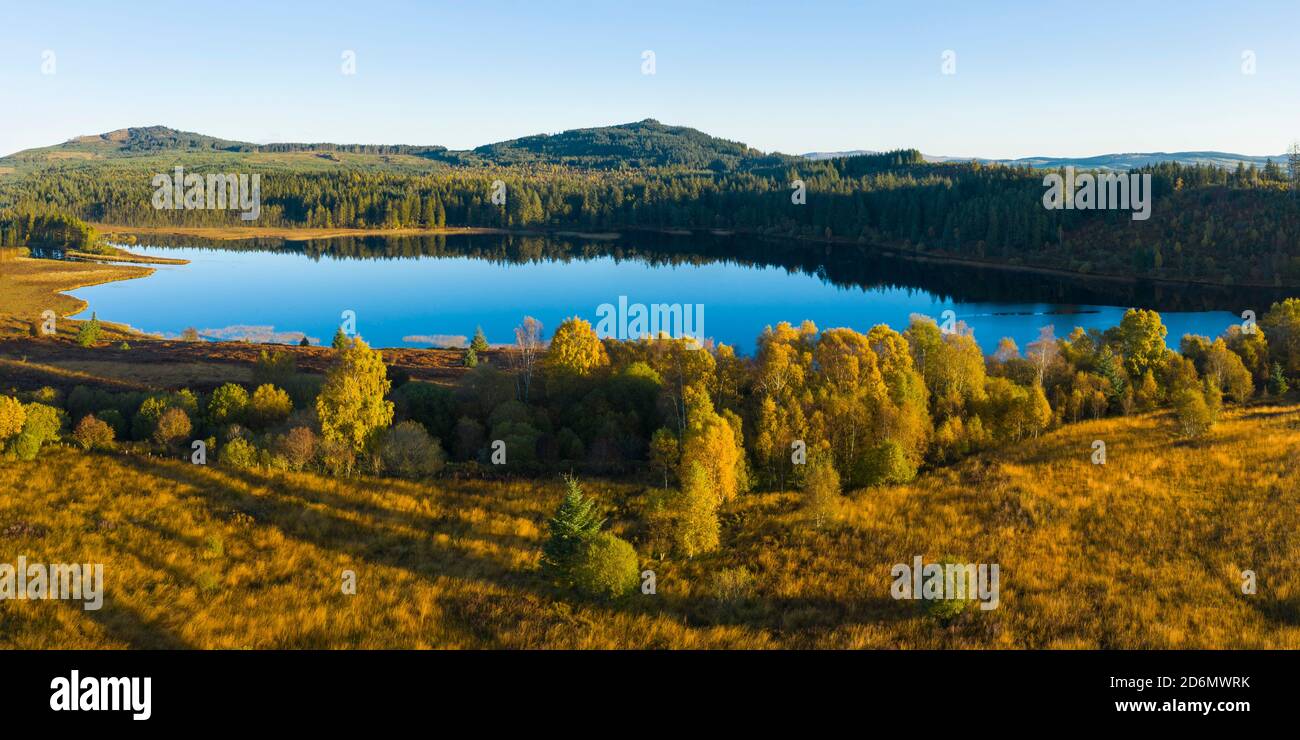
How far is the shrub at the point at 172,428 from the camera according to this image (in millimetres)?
34219

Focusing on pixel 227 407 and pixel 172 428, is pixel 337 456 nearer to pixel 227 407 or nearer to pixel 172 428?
pixel 172 428

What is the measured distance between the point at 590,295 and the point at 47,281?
101974mm

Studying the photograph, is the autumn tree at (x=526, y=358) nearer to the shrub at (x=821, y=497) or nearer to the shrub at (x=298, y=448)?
the shrub at (x=298, y=448)

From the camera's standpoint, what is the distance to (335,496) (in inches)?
1144

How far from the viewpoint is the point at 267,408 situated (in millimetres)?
37500

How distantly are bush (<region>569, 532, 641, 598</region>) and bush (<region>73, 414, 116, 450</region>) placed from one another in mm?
25222

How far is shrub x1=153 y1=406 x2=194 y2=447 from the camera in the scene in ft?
112

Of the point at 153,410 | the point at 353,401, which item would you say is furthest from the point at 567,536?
the point at 153,410

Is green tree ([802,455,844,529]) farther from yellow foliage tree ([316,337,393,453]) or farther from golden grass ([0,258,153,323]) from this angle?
golden grass ([0,258,153,323])

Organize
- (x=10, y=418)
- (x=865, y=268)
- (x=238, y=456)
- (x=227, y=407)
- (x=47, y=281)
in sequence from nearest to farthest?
(x=10, y=418)
(x=238, y=456)
(x=227, y=407)
(x=47, y=281)
(x=865, y=268)

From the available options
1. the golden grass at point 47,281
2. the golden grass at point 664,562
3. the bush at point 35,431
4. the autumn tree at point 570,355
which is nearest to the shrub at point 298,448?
the golden grass at point 664,562

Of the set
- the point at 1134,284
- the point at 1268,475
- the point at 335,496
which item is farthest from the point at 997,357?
the point at 1134,284

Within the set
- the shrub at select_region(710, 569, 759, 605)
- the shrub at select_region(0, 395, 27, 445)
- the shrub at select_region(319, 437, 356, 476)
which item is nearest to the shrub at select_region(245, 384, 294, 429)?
the shrub at select_region(319, 437, 356, 476)
